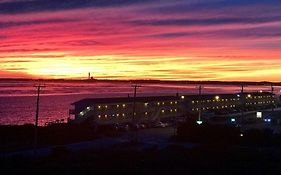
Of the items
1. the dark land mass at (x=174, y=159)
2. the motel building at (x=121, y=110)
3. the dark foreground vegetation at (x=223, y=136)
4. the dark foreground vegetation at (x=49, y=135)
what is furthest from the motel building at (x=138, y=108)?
the dark land mass at (x=174, y=159)

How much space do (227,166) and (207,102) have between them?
54.5 metres

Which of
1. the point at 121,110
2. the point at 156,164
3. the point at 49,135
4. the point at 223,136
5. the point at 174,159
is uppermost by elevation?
the point at 121,110

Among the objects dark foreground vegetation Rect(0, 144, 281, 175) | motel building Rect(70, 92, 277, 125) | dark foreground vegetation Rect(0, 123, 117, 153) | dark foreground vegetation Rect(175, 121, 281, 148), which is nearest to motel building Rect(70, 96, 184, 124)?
motel building Rect(70, 92, 277, 125)

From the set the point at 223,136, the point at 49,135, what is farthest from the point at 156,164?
the point at 49,135

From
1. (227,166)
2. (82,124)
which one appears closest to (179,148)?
(227,166)

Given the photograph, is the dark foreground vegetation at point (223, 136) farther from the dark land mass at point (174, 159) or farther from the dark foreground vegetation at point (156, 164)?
the dark foreground vegetation at point (156, 164)

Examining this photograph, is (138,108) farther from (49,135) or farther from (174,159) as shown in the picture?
(174,159)

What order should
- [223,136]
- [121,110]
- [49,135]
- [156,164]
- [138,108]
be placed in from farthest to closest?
1. [138,108]
2. [121,110]
3. [49,135]
4. [223,136]
5. [156,164]

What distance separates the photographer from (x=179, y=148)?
30.1m

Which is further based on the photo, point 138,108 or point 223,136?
point 138,108

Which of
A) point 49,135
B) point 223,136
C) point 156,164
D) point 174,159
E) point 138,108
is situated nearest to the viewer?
point 156,164

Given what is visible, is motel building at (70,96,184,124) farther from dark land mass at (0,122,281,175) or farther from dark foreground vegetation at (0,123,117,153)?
dark land mass at (0,122,281,175)

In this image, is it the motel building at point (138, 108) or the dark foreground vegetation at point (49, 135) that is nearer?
the dark foreground vegetation at point (49, 135)

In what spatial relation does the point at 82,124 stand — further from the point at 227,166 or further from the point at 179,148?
the point at 227,166
